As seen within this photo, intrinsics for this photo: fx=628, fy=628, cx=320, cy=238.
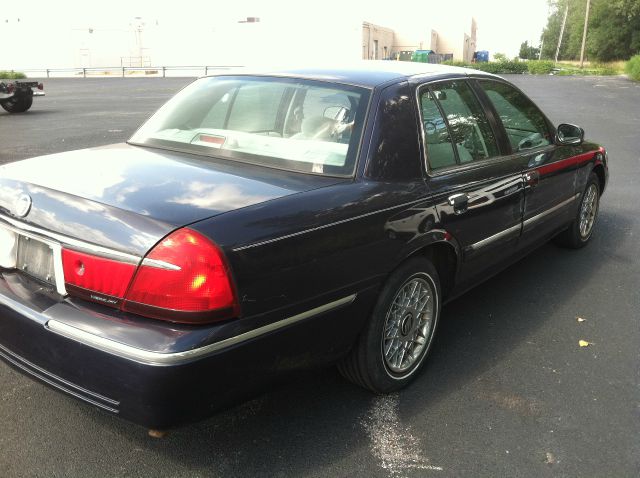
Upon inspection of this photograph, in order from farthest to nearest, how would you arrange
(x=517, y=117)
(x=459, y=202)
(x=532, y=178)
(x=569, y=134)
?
(x=569, y=134)
(x=517, y=117)
(x=532, y=178)
(x=459, y=202)

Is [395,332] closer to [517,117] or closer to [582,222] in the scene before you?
[517,117]

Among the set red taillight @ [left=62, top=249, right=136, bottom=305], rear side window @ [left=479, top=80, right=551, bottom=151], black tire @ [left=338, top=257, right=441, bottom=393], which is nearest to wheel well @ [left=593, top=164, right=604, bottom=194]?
rear side window @ [left=479, top=80, right=551, bottom=151]

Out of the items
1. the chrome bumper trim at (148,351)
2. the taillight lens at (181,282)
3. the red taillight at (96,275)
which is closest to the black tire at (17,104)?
the red taillight at (96,275)

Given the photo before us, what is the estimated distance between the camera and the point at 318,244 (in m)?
2.54

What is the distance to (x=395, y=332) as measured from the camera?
315cm

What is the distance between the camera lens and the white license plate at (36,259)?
2.52 meters

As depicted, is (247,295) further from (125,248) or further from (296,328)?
(125,248)

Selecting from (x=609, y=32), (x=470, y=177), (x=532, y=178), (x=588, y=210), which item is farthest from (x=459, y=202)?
(x=609, y=32)

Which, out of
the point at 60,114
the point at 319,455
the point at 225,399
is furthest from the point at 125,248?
the point at 60,114

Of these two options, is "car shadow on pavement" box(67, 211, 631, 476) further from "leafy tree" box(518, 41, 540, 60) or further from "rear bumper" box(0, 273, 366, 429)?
"leafy tree" box(518, 41, 540, 60)

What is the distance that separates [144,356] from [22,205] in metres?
0.95

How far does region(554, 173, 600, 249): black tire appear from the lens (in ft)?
17.5


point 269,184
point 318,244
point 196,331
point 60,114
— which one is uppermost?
point 269,184

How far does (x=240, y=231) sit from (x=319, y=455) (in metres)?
1.07
